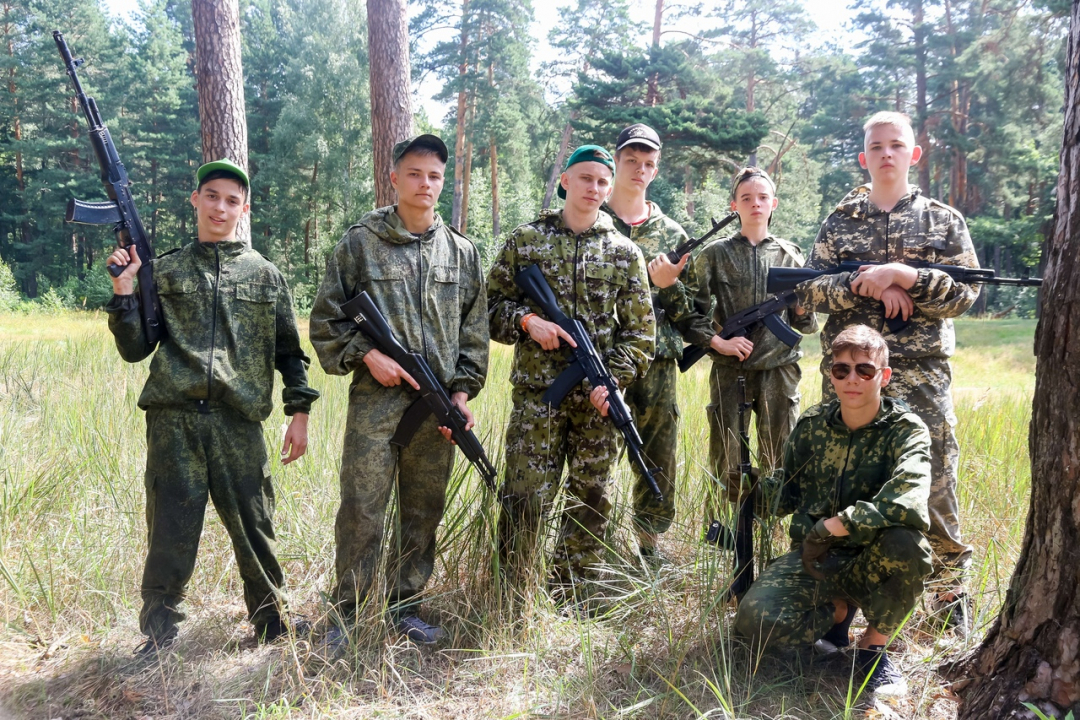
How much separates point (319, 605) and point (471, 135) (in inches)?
1040

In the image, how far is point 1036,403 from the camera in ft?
7.90

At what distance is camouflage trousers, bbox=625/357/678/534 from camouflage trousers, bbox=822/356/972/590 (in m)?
0.94

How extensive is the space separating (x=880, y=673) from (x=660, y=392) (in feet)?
5.80

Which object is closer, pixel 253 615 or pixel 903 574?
pixel 903 574

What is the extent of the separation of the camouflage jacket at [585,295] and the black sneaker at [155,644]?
71.4 inches

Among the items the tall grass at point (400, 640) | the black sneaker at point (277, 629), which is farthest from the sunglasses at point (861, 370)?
the black sneaker at point (277, 629)

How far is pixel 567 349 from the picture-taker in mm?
3451

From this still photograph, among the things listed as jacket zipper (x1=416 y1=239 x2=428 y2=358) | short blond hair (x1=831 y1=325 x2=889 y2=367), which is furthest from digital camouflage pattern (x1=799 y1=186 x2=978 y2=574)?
jacket zipper (x1=416 y1=239 x2=428 y2=358)

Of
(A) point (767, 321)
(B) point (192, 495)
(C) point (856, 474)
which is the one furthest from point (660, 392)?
(B) point (192, 495)

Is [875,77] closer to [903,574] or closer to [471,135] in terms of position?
[471,135]

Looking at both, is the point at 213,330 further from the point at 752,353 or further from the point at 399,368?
the point at 752,353

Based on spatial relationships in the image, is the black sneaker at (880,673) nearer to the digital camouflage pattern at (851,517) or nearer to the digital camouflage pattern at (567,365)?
the digital camouflage pattern at (851,517)

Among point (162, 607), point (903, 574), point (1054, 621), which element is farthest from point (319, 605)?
point (1054, 621)

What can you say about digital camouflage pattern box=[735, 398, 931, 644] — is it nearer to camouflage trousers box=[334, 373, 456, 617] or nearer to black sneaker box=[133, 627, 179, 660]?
camouflage trousers box=[334, 373, 456, 617]
